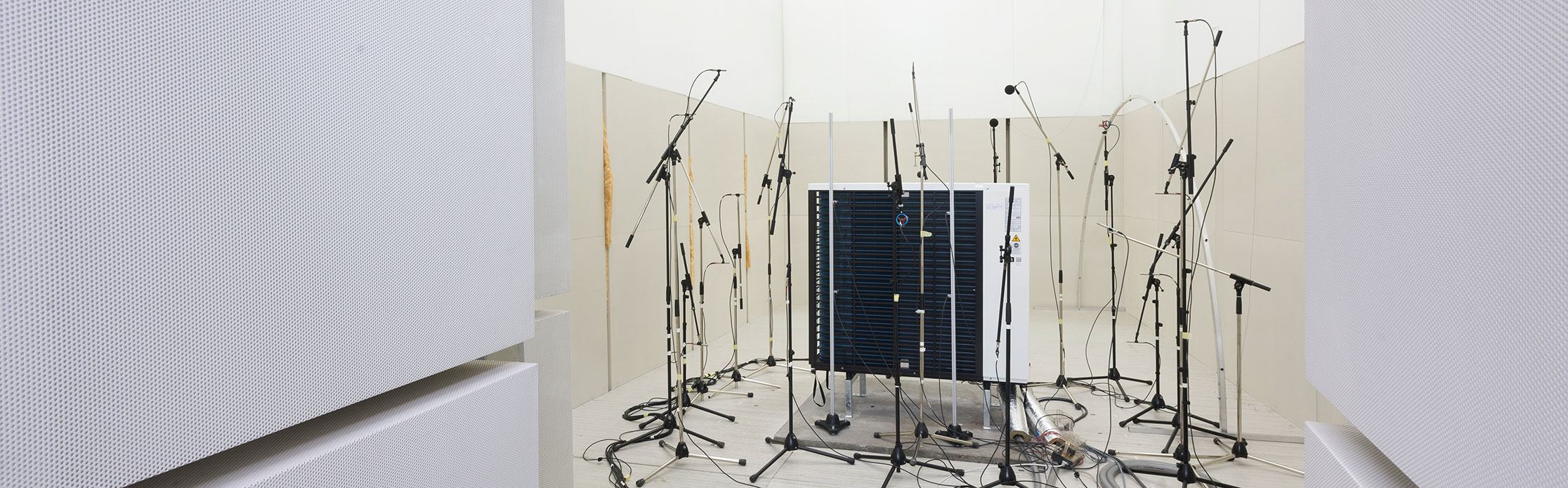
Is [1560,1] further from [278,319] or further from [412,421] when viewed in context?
[412,421]

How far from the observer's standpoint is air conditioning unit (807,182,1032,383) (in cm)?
388

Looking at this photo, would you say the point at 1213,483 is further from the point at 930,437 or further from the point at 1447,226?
the point at 1447,226

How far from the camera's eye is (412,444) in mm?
1599

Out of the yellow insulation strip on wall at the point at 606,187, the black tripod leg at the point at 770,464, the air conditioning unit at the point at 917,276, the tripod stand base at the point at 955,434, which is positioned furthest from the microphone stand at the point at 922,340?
the yellow insulation strip on wall at the point at 606,187

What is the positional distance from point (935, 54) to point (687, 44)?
10.8 ft

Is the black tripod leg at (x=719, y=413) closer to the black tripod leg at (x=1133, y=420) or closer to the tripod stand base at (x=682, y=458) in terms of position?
the tripod stand base at (x=682, y=458)

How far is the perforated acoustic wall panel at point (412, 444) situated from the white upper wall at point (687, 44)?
9.00ft

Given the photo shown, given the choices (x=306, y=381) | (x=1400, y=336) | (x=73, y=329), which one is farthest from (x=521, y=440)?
(x=1400, y=336)

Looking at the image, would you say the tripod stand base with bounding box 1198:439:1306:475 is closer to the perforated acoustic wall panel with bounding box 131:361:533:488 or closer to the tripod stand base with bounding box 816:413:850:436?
the tripod stand base with bounding box 816:413:850:436

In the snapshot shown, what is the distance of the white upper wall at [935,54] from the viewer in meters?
7.04

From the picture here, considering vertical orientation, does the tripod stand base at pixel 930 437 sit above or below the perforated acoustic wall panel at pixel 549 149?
below

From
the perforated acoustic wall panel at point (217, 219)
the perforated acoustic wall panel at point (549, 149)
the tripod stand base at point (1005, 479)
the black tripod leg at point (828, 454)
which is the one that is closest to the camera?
the perforated acoustic wall panel at point (217, 219)

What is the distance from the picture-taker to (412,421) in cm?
160

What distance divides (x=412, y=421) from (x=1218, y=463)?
10.7 feet
